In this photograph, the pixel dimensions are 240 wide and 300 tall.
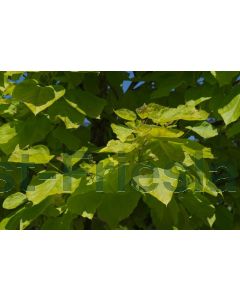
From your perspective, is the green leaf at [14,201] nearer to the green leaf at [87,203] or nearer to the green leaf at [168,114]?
the green leaf at [87,203]

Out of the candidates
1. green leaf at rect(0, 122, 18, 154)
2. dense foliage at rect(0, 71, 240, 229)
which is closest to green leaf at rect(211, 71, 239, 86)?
dense foliage at rect(0, 71, 240, 229)

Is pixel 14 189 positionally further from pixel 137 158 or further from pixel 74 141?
pixel 137 158

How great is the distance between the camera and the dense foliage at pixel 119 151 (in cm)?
127

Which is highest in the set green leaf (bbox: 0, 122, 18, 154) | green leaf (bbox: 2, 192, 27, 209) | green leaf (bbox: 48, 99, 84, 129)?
green leaf (bbox: 48, 99, 84, 129)

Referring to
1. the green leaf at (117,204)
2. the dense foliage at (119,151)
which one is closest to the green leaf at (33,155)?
the dense foliage at (119,151)

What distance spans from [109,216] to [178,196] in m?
0.24

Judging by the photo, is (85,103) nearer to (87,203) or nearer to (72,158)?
(72,158)

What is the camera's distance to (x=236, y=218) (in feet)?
6.11

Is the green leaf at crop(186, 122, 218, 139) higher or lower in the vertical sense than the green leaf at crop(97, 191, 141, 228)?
higher

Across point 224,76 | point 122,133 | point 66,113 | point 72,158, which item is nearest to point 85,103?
point 66,113

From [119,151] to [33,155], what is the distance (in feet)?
1.04

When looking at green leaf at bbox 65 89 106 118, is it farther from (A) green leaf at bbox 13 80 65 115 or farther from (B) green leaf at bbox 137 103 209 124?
(B) green leaf at bbox 137 103 209 124

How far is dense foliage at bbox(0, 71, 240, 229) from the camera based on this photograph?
1.27 meters

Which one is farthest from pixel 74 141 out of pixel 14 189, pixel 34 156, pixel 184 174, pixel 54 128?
pixel 184 174
